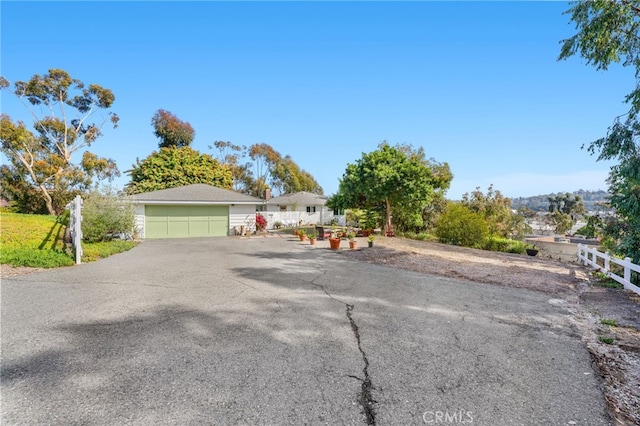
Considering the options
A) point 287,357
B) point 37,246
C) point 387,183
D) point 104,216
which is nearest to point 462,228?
point 387,183

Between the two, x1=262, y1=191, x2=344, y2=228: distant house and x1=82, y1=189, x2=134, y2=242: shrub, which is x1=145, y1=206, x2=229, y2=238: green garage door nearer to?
x1=82, y1=189, x2=134, y2=242: shrub

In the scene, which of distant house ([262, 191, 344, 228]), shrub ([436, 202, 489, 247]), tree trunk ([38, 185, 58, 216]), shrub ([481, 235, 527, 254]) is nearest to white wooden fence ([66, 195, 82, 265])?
tree trunk ([38, 185, 58, 216])

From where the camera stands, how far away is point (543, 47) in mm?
8602

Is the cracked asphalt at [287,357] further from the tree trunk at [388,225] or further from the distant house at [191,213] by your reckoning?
the tree trunk at [388,225]

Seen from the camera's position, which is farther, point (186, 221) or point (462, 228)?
point (186, 221)

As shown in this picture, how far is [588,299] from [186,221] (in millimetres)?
18627

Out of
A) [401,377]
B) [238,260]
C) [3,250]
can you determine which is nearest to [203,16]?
[238,260]

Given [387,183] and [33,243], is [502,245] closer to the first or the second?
[387,183]

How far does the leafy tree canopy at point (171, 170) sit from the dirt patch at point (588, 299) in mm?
23046

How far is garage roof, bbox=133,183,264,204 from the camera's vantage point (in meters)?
17.5

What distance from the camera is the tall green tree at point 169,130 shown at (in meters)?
32.6

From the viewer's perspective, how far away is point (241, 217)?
20.0 m

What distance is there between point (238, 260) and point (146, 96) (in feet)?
43.9

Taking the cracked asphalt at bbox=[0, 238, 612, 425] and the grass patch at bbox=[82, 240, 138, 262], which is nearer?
the cracked asphalt at bbox=[0, 238, 612, 425]
